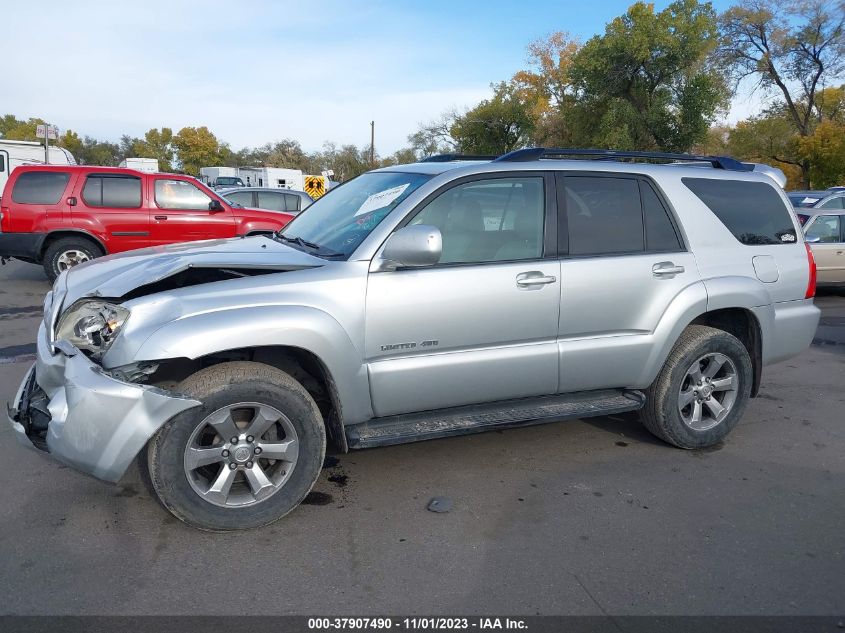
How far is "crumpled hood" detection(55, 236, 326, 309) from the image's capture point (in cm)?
327

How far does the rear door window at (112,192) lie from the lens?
10.1 metres

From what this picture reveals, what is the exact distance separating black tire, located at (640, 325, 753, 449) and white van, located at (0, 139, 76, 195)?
2082 centimetres

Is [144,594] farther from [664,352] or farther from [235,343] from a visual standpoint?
[664,352]

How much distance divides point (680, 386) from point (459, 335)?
1658 millimetres

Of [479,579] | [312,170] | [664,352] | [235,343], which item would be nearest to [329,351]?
[235,343]

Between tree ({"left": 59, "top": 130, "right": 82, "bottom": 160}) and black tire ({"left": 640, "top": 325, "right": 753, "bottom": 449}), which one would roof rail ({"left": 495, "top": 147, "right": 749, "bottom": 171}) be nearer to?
black tire ({"left": 640, "top": 325, "right": 753, "bottom": 449})

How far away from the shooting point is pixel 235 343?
122 inches

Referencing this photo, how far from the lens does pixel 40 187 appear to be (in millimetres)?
9938

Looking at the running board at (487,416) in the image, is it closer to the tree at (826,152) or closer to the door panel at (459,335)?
the door panel at (459,335)

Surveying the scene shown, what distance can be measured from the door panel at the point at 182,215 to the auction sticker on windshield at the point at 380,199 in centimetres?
716

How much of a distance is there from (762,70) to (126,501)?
38542 millimetres

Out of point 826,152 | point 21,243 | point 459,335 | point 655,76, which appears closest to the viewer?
point 459,335

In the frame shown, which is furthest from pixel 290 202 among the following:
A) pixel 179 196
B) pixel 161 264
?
pixel 161 264

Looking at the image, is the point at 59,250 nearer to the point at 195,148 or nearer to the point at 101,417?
the point at 101,417
